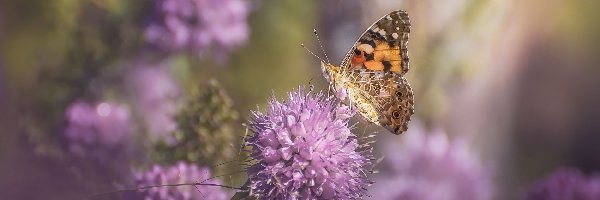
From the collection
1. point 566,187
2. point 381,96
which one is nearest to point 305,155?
point 381,96

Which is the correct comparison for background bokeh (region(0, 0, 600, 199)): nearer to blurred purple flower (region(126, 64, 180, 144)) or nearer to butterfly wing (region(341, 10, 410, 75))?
blurred purple flower (region(126, 64, 180, 144))

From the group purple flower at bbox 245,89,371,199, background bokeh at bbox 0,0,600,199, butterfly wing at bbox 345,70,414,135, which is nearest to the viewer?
purple flower at bbox 245,89,371,199

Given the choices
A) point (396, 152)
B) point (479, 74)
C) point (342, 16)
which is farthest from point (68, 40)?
point (479, 74)

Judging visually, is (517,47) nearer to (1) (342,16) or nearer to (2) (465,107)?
(2) (465,107)

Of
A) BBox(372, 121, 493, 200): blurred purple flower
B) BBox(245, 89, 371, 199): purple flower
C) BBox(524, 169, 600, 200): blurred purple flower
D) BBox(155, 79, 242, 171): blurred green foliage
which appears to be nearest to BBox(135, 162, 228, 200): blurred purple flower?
BBox(155, 79, 242, 171): blurred green foliage

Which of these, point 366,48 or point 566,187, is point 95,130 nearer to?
point 366,48
